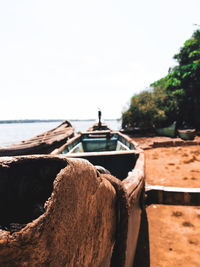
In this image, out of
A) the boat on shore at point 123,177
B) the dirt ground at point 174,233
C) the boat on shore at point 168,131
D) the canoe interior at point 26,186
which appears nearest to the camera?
the canoe interior at point 26,186

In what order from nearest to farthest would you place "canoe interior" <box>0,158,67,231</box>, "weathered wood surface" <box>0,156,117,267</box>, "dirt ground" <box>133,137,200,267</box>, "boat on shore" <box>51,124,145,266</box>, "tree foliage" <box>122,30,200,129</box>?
"weathered wood surface" <box>0,156,117,267</box> → "canoe interior" <box>0,158,67,231</box> → "boat on shore" <box>51,124,145,266</box> → "dirt ground" <box>133,137,200,267</box> → "tree foliage" <box>122,30,200,129</box>

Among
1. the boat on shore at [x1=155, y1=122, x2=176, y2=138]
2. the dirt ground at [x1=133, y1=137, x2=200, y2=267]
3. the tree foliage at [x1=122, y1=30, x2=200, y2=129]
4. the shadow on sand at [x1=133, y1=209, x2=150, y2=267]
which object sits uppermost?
the tree foliage at [x1=122, y1=30, x2=200, y2=129]

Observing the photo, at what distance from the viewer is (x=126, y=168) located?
3.64 metres

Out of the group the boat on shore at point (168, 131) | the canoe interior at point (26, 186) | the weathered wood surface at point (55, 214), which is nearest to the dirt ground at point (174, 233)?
the weathered wood surface at point (55, 214)

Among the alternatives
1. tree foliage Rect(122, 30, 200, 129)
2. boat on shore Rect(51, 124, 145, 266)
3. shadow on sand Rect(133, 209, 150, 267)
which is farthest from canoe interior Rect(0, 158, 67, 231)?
tree foliage Rect(122, 30, 200, 129)

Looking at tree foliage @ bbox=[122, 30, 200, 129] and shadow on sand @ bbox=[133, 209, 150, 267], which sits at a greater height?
tree foliage @ bbox=[122, 30, 200, 129]

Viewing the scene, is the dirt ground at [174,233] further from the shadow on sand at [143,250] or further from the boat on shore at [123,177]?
the boat on shore at [123,177]

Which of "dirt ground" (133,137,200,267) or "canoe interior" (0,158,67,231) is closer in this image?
"canoe interior" (0,158,67,231)

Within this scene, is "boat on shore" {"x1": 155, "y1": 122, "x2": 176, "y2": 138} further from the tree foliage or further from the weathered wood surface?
the weathered wood surface

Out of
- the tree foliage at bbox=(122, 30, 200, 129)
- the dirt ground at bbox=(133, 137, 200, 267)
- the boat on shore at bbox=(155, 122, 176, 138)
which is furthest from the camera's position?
the tree foliage at bbox=(122, 30, 200, 129)

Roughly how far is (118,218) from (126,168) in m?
2.40

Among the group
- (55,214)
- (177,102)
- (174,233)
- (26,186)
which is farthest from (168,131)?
(55,214)

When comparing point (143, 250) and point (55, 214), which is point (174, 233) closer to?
point (143, 250)

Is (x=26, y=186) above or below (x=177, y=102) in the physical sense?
below
